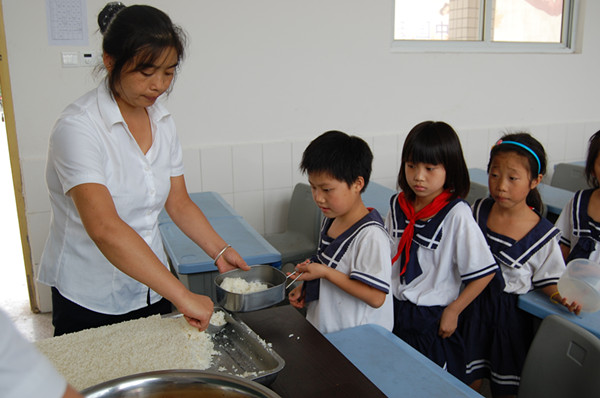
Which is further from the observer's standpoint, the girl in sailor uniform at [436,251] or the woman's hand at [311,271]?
the girl in sailor uniform at [436,251]

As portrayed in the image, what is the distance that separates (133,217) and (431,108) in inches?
107

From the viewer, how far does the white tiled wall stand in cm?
269

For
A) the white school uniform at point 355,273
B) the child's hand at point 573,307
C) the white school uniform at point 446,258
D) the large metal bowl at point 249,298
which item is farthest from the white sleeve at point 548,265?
the large metal bowl at point 249,298

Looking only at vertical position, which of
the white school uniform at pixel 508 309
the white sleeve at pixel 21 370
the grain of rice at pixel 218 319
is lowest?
the white school uniform at pixel 508 309

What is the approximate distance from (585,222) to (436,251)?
2.31ft

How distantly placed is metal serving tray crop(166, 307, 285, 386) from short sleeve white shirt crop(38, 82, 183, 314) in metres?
0.35

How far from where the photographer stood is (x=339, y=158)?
1.44m

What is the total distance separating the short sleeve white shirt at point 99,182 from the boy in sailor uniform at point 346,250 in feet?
1.41

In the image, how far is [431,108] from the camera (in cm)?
352

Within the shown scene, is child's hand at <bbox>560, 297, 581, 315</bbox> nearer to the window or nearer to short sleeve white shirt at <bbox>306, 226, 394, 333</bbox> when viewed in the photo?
short sleeve white shirt at <bbox>306, 226, 394, 333</bbox>

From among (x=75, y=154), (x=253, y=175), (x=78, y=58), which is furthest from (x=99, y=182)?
(x=253, y=175)

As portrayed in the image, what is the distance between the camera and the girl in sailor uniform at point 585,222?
74.0 inches

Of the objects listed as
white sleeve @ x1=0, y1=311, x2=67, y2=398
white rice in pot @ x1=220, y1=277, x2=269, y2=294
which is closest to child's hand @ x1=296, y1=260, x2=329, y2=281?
white rice in pot @ x1=220, y1=277, x2=269, y2=294

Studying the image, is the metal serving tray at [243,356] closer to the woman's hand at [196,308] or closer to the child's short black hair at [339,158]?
the woman's hand at [196,308]
